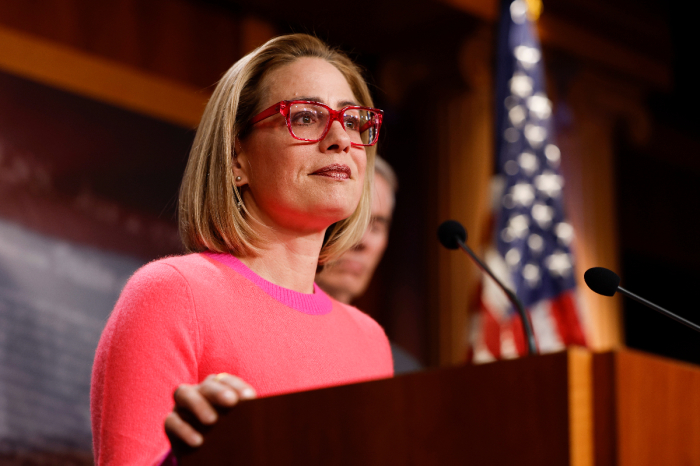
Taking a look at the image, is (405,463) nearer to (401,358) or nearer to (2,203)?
(401,358)

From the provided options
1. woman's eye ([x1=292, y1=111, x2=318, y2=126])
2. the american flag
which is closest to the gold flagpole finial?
the american flag

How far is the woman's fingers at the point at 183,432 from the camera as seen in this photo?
96 cm

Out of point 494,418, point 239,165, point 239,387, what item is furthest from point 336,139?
point 494,418

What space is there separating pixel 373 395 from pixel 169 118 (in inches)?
129

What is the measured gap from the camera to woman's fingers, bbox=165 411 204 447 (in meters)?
0.96

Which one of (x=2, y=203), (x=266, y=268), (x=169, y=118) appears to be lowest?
(x=266, y=268)

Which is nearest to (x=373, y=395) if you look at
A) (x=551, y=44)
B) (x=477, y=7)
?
(x=477, y=7)

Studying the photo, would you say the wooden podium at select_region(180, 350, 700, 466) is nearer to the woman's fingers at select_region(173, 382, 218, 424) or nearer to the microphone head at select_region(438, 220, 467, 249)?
the woman's fingers at select_region(173, 382, 218, 424)

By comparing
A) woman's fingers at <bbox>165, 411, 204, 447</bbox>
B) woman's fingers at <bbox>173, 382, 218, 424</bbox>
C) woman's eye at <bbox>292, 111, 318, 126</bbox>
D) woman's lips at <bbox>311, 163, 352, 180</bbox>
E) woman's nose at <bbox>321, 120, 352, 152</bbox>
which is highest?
woman's eye at <bbox>292, 111, 318, 126</bbox>

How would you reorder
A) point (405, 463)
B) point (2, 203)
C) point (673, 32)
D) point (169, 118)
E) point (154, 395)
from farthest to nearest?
point (673, 32)
point (169, 118)
point (2, 203)
point (154, 395)
point (405, 463)

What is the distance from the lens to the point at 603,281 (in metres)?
1.23

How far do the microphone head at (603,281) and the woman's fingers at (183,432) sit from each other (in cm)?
64

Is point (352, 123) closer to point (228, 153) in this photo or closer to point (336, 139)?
point (336, 139)

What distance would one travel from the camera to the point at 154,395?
3.72 ft
